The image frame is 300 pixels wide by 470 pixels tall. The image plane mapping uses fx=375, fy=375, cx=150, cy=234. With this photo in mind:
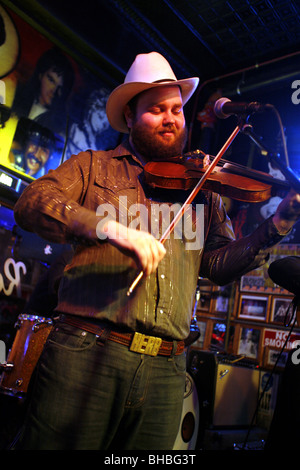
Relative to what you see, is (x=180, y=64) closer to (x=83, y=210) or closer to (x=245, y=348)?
(x=245, y=348)

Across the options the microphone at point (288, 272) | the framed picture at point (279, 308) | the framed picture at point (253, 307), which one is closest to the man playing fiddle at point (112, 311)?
the microphone at point (288, 272)

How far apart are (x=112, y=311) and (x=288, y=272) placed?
190cm

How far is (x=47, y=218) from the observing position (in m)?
1.41

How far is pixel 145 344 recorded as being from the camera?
1.45 meters

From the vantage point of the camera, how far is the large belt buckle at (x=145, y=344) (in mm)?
1434

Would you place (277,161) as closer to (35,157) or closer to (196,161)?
(196,161)

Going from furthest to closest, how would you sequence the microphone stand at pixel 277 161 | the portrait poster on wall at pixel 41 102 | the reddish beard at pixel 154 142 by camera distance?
the portrait poster on wall at pixel 41 102, the reddish beard at pixel 154 142, the microphone stand at pixel 277 161

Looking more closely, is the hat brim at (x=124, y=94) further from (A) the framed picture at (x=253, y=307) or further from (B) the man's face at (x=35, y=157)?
(A) the framed picture at (x=253, y=307)

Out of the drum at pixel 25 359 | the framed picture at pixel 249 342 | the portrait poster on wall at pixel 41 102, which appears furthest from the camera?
the framed picture at pixel 249 342

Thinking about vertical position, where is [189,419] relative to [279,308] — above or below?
below

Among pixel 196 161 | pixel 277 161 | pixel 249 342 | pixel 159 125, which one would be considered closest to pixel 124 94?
pixel 159 125

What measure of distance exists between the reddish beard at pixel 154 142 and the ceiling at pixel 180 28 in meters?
3.32

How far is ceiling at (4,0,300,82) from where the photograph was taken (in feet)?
14.6

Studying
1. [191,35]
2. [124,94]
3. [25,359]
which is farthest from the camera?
[191,35]
